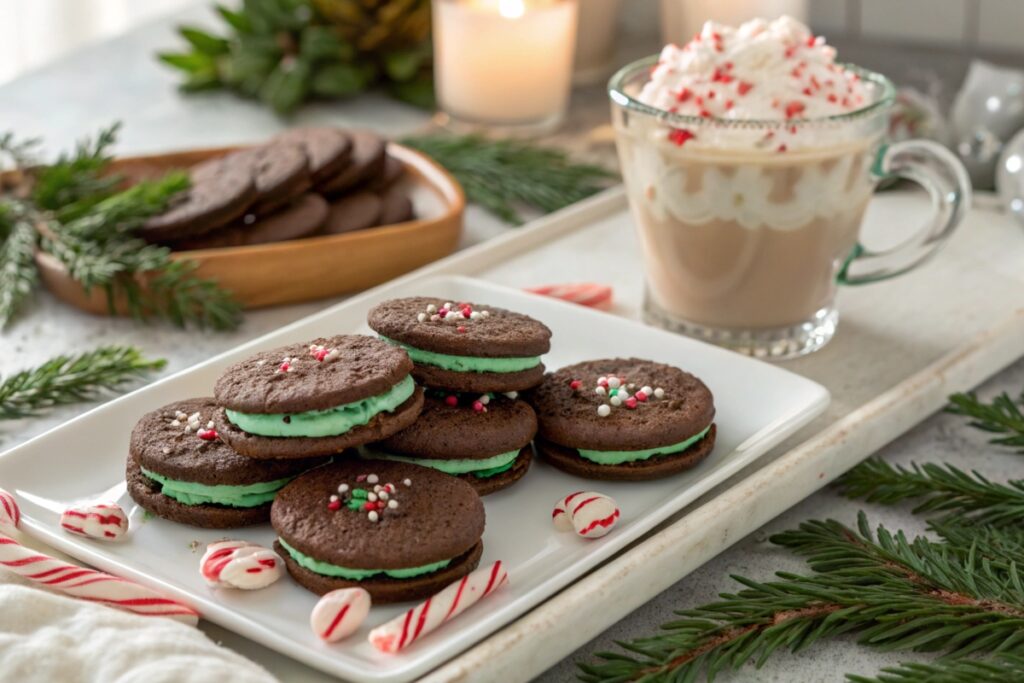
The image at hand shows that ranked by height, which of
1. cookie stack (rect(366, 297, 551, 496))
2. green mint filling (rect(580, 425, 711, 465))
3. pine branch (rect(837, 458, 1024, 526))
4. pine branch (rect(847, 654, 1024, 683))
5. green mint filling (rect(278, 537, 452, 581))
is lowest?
pine branch (rect(837, 458, 1024, 526))

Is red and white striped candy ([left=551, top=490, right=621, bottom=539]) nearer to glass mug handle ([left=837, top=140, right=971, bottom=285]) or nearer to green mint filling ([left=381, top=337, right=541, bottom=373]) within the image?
green mint filling ([left=381, top=337, right=541, bottom=373])

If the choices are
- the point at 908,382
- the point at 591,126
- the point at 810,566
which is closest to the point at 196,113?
the point at 591,126

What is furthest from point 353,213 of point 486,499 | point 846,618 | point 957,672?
point 957,672

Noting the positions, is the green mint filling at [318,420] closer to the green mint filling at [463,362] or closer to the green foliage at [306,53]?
the green mint filling at [463,362]

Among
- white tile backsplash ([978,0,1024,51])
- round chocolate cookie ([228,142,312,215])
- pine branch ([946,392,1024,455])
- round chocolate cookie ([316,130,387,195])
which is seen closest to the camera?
pine branch ([946,392,1024,455])

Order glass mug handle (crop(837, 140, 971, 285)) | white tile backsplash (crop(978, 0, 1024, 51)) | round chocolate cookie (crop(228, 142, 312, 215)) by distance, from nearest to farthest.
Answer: glass mug handle (crop(837, 140, 971, 285)) → round chocolate cookie (crop(228, 142, 312, 215)) → white tile backsplash (crop(978, 0, 1024, 51))

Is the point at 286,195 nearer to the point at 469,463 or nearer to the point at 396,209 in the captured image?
the point at 396,209

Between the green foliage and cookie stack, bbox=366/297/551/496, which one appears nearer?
cookie stack, bbox=366/297/551/496

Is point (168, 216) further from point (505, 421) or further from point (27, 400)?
point (505, 421)

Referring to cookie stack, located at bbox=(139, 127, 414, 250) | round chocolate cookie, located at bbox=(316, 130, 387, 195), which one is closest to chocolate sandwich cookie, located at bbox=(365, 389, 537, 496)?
cookie stack, located at bbox=(139, 127, 414, 250)
